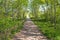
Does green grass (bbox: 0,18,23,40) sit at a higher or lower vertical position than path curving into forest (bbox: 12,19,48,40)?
higher

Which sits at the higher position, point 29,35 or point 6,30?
point 6,30

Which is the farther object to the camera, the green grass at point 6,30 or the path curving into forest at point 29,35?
the path curving into forest at point 29,35

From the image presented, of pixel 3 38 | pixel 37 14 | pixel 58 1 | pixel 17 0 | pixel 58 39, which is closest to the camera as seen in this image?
pixel 3 38

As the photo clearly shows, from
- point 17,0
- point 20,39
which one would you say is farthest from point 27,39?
point 17,0

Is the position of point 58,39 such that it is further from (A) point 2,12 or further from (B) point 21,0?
(B) point 21,0

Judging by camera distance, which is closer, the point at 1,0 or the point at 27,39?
the point at 27,39

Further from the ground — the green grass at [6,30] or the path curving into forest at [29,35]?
the green grass at [6,30]

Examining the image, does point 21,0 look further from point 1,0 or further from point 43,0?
point 1,0

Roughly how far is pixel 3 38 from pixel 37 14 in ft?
205

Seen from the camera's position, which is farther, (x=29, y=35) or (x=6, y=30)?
(x=29, y=35)

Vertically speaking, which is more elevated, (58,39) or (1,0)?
(1,0)

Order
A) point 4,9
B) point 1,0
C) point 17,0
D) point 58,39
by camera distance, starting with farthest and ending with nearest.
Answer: point 17,0, point 1,0, point 4,9, point 58,39

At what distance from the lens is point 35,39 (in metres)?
15.2

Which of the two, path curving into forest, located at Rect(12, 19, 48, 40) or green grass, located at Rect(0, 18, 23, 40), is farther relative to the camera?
path curving into forest, located at Rect(12, 19, 48, 40)
